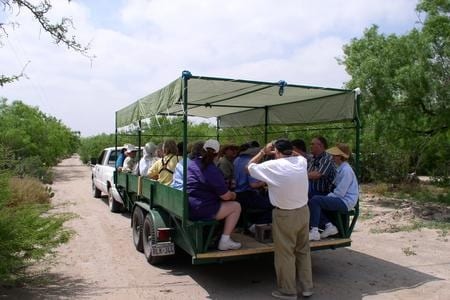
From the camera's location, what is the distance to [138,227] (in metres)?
7.68

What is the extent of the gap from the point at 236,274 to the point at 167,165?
213 centimetres

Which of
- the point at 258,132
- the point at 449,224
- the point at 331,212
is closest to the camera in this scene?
the point at 331,212

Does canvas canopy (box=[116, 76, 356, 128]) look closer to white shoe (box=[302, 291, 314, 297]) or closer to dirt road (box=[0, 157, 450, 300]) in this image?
dirt road (box=[0, 157, 450, 300])

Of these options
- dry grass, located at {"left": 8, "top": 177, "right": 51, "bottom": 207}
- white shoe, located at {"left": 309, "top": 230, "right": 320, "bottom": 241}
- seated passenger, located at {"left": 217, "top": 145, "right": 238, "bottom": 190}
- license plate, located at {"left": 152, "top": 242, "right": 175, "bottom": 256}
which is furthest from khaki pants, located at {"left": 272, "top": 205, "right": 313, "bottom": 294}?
dry grass, located at {"left": 8, "top": 177, "right": 51, "bottom": 207}

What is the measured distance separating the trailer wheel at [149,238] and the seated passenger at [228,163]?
133cm

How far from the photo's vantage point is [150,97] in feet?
22.5

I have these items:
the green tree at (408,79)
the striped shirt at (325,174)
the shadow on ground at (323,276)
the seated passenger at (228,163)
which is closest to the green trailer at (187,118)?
the striped shirt at (325,174)

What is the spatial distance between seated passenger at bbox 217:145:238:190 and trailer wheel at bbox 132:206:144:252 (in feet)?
4.97

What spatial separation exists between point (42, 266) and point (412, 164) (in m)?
17.9

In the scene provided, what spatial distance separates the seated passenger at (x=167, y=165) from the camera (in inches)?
293

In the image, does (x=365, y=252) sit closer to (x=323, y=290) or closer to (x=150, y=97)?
(x=323, y=290)

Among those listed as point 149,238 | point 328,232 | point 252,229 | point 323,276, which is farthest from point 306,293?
point 149,238

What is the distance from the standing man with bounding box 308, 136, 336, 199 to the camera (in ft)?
22.0

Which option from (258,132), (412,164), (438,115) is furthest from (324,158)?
(412,164)
